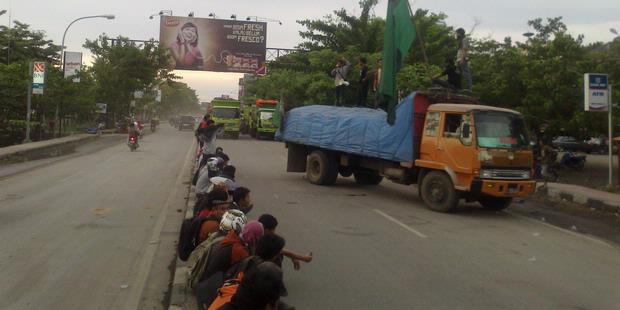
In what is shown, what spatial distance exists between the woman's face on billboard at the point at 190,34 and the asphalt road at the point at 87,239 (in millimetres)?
33493

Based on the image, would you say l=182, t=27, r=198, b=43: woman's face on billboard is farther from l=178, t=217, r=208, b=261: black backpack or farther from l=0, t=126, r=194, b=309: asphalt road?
l=178, t=217, r=208, b=261: black backpack

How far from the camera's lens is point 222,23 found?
48.5 m

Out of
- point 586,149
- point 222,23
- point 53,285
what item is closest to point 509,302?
point 53,285

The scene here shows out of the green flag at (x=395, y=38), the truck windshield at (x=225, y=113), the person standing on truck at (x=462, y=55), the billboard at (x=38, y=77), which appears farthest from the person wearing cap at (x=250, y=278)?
the truck windshield at (x=225, y=113)

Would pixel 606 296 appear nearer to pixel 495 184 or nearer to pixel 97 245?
pixel 495 184

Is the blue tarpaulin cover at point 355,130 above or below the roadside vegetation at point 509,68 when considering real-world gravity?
below

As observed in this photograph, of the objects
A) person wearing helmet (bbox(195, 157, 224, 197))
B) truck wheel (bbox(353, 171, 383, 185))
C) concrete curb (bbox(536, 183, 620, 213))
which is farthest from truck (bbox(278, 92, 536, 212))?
person wearing helmet (bbox(195, 157, 224, 197))

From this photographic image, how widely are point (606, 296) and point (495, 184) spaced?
469 cm

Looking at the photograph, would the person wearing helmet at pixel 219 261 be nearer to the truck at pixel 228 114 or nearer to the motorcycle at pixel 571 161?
the motorcycle at pixel 571 161

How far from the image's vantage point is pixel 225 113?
42.2 meters

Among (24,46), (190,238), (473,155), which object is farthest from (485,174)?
(24,46)

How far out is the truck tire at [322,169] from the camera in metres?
15.5

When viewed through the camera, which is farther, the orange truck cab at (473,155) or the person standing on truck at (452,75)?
the person standing on truck at (452,75)

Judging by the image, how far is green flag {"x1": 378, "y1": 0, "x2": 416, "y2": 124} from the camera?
36.2 ft
